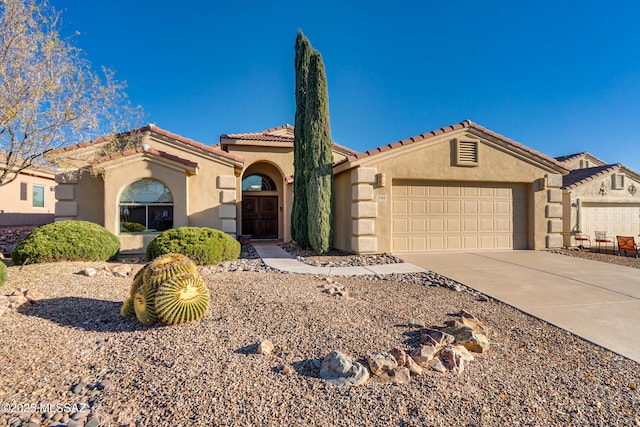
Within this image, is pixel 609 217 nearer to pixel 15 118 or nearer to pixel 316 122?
pixel 316 122

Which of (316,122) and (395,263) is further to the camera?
(316,122)

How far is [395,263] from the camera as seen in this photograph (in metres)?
8.88

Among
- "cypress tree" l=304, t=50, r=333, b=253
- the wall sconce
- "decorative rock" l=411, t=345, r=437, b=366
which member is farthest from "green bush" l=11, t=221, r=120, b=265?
the wall sconce

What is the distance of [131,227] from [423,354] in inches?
387

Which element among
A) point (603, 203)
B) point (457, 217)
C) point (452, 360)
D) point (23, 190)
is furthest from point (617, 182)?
point (23, 190)

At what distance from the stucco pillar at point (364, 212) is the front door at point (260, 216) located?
752 cm

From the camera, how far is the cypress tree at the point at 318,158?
411 inches

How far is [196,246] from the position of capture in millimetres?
8211

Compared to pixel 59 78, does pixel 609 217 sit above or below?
below

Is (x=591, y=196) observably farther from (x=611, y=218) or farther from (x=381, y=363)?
(x=381, y=363)

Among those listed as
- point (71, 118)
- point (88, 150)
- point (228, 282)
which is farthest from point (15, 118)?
point (228, 282)

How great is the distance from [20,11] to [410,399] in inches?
364

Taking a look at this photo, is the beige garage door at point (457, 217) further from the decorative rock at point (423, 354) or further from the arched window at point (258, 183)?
the arched window at point (258, 183)

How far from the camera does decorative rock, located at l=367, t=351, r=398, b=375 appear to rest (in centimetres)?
294
